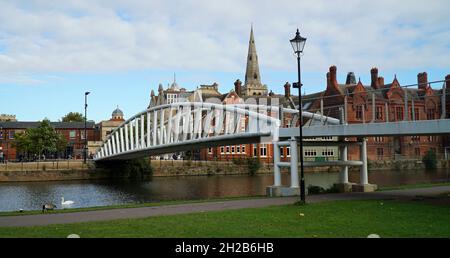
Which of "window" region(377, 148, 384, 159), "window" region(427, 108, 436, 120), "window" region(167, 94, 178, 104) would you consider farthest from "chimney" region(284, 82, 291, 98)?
"window" region(427, 108, 436, 120)

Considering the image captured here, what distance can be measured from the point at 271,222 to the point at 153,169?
48.1 meters

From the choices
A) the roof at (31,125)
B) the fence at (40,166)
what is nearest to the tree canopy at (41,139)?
the fence at (40,166)

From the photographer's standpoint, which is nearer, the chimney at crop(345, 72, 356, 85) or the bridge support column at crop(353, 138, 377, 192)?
the bridge support column at crop(353, 138, 377, 192)

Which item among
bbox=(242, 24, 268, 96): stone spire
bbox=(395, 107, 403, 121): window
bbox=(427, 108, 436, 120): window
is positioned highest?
bbox=(242, 24, 268, 96): stone spire

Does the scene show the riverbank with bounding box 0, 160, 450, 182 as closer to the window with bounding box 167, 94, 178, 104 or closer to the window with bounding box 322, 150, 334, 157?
the window with bounding box 322, 150, 334, 157

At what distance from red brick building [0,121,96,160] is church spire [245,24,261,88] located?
55869 millimetres

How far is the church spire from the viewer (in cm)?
13212

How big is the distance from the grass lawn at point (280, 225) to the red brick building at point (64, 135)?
70407mm

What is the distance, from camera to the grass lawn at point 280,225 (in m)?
10.3

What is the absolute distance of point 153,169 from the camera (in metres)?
58.8

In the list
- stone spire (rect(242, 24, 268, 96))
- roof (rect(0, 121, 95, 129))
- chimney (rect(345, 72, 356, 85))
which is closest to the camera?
roof (rect(0, 121, 95, 129))

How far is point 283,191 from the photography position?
21.8 meters

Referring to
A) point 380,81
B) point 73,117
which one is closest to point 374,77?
point 380,81
